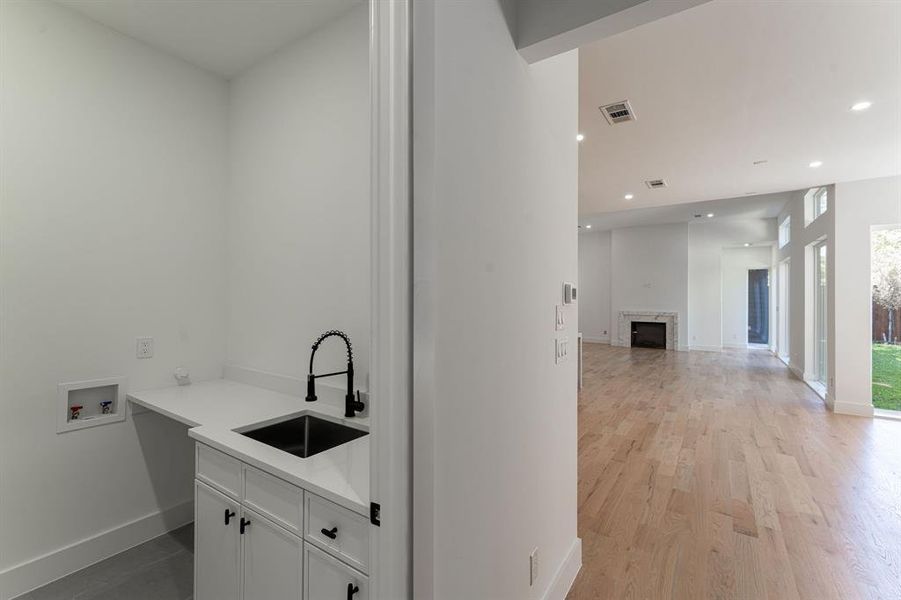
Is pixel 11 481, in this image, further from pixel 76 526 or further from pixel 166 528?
pixel 166 528

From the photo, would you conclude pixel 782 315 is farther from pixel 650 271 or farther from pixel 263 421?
pixel 263 421

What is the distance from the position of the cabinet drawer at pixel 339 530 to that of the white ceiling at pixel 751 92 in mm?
2857

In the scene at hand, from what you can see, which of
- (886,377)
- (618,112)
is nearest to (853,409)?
(886,377)

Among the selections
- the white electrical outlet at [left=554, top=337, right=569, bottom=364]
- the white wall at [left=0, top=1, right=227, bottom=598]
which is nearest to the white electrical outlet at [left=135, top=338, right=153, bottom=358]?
the white wall at [left=0, top=1, right=227, bottom=598]

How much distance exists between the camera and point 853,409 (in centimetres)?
497

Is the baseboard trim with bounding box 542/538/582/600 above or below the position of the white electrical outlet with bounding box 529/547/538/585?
below

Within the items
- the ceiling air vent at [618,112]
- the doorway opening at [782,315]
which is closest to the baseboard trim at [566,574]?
the ceiling air vent at [618,112]

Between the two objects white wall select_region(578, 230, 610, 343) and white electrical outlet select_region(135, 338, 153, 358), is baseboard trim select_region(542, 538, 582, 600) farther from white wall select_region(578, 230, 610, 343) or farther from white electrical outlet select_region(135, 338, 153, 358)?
white wall select_region(578, 230, 610, 343)

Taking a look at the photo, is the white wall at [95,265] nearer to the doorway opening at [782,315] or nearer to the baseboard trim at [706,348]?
the doorway opening at [782,315]

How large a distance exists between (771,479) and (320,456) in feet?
11.7

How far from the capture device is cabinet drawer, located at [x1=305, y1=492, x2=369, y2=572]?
1163 mm

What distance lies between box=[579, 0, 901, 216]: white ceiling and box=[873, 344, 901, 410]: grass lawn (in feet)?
6.99

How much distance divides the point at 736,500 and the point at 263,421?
3.19m

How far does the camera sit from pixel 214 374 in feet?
9.09
